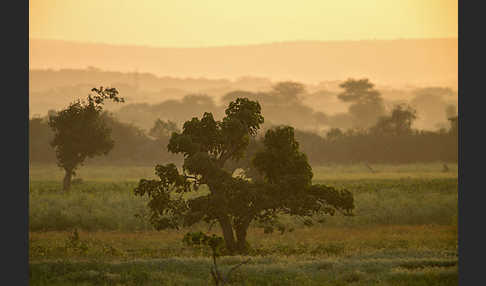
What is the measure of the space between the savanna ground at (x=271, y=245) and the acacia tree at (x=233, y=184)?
5.77 feet

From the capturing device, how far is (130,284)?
3394 centimetres

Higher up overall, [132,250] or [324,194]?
[324,194]

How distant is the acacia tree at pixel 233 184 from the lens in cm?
4138

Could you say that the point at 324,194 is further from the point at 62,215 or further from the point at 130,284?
the point at 62,215

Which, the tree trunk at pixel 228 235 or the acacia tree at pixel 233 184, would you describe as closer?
the acacia tree at pixel 233 184

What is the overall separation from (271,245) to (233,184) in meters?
8.63

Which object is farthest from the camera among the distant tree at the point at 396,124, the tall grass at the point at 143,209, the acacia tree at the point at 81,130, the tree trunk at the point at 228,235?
the distant tree at the point at 396,124

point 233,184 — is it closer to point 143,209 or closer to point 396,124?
point 143,209

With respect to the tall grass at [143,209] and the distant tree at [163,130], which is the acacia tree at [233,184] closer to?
the tall grass at [143,209]

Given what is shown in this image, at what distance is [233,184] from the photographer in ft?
137

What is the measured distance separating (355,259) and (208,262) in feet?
25.5

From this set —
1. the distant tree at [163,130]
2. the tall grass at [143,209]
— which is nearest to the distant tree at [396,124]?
the distant tree at [163,130]

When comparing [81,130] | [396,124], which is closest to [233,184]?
[81,130]

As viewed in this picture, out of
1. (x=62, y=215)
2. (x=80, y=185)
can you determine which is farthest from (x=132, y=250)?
(x=80, y=185)
